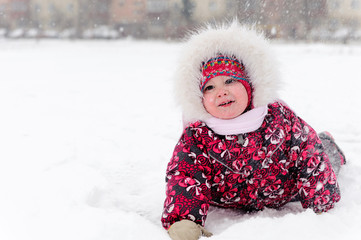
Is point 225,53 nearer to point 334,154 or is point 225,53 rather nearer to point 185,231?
point 185,231

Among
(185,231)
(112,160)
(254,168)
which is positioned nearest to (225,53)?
(254,168)

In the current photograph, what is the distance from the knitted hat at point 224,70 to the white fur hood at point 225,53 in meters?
0.02

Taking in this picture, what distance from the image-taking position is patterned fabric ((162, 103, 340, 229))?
65.4 inches

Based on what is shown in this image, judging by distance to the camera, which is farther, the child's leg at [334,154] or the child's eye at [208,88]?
the child's leg at [334,154]

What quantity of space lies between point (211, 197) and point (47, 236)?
0.75m

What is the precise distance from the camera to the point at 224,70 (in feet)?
5.56

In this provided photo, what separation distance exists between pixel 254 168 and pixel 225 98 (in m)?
0.34

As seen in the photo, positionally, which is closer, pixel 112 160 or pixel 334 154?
pixel 334 154

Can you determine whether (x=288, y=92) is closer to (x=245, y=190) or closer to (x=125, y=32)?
(x=245, y=190)

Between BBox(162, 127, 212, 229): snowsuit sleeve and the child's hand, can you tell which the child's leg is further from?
the child's hand

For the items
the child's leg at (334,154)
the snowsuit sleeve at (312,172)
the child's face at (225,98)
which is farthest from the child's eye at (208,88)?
the child's leg at (334,154)

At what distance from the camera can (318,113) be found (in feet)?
12.5

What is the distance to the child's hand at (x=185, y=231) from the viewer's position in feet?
4.72

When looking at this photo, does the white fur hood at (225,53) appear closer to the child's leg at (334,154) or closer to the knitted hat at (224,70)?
the knitted hat at (224,70)
